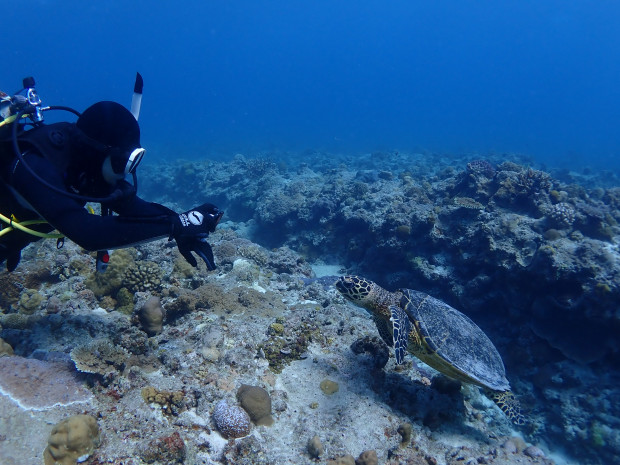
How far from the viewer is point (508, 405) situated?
4816mm

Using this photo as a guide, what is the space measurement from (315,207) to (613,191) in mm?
10931

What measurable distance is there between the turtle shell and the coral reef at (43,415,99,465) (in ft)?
12.5

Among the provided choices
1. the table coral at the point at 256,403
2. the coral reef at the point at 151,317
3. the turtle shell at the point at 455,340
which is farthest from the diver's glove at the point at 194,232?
the turtle shell at the point at 455,340

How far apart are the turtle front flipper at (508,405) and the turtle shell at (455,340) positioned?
38cm

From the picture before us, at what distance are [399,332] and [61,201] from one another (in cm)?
372

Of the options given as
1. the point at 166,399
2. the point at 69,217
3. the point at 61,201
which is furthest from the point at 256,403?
the point at 61,201

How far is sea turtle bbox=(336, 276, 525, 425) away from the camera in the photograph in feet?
13.8

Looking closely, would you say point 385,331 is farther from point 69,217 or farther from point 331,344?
point 69,217

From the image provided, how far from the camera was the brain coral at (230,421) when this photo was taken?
10.2ft

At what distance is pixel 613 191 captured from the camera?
11383 mm

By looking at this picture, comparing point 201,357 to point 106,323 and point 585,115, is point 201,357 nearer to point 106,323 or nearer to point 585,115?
point 106,323

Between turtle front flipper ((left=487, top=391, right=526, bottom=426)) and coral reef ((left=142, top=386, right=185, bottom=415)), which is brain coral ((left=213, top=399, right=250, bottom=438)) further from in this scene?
turtle front flipper ((left=487, top=391, right=526, bottom=426))

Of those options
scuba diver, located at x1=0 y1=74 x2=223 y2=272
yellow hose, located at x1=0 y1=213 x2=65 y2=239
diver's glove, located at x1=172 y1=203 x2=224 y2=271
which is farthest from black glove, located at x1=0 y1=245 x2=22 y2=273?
diver's glove, located at x1=172 y1=203 x2=224 y2=271

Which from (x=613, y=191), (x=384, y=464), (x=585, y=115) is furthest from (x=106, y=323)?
(x=585, y=115)
